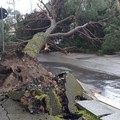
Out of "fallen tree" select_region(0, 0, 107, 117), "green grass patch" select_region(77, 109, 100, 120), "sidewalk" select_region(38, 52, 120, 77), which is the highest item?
"fallen tree" select_region(0, 0, 107, 117)

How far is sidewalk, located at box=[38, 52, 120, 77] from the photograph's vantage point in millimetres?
12267

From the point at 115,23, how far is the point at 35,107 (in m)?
12.3

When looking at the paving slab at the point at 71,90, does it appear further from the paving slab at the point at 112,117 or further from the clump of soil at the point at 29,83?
the paving slab at the point at 112,117

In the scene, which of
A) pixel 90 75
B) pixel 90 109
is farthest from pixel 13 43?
pixel 90 109

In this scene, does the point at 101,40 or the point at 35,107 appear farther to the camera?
the point at 101,40

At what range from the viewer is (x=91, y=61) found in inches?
571

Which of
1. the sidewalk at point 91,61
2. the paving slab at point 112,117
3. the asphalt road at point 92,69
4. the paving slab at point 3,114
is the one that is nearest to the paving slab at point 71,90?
the paving slab at point 112,117

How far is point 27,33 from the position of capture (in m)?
18.2

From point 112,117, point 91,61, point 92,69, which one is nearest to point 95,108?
point 112,117

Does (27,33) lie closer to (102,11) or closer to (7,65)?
(102,11)

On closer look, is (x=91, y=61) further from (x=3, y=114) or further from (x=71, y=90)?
(x=3, y=114)

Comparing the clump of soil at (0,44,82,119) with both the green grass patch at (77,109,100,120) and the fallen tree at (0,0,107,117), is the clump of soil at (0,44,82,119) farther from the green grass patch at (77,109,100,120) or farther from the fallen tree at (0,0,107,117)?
the green grass patch at (77,109,100,120)

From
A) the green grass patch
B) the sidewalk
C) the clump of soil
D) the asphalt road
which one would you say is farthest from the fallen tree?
the sidewalk

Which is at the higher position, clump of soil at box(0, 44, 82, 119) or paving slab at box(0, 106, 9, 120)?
clump of soil at box(0, 44, 82, 119)
